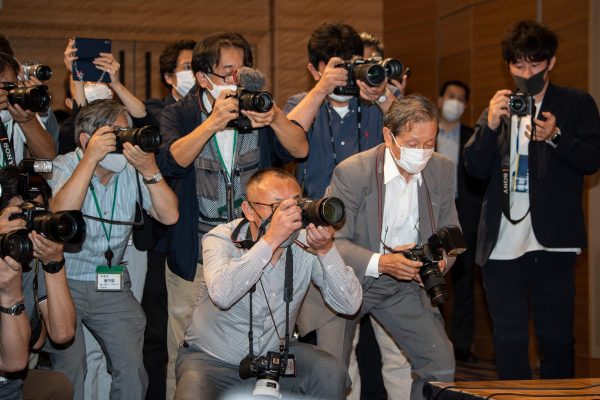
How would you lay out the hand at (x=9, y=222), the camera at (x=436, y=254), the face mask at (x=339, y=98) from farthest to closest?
1. the face mask at (x=339, y=98)
2. the camera at (x=436, y=254)
3. the hand at (x=9, y=222)

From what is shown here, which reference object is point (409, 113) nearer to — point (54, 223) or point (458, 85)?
point (54, 223)

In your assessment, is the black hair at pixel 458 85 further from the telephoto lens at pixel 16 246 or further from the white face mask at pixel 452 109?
the telephoto lens at pixel 16 246

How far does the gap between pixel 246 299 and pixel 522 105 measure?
1.69 meters

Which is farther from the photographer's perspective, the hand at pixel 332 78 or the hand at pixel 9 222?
the hand at pixel 332 78

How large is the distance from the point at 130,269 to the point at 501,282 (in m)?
1.73

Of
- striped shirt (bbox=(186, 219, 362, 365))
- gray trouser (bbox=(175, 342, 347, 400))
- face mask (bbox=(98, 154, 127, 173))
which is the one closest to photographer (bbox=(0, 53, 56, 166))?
Answer: face mask (bbox=(98, 154, 127, 173))


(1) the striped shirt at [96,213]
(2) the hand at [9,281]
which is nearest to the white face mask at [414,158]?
(1) the striped shirt at [96,213]

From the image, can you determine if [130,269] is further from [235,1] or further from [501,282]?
[235,1]

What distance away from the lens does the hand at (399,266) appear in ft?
Answer: 12.4

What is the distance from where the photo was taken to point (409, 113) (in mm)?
3963

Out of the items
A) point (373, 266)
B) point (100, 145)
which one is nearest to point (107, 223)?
point (100, 145)

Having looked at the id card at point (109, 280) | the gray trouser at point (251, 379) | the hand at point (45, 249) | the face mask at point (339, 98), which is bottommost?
the gray trouser at point (251, 379)

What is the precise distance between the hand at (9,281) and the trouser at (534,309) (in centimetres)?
225

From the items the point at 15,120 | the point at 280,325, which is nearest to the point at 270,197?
the point at 280,325
